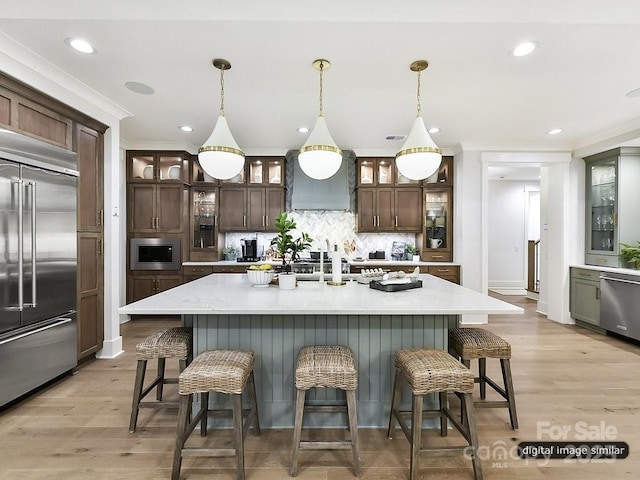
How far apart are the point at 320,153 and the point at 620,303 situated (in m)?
4.34

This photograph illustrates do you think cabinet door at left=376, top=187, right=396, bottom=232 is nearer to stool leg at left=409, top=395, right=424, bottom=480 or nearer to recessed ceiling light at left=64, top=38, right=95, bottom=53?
stool leg at left=409, top=395, right=424, bottom=480

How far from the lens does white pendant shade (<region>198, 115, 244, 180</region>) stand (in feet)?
8.11

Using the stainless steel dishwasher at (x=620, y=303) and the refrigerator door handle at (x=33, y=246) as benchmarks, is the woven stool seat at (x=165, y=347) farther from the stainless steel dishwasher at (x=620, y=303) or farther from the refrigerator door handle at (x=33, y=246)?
the stainless steel dishwasher at (x=620, y=303)

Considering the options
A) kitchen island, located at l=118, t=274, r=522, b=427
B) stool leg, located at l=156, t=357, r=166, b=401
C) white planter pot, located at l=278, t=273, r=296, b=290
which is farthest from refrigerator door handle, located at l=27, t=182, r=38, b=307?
white planter pot, located at l=278, t=273, r=296, b=290

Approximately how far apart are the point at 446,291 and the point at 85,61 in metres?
3.29

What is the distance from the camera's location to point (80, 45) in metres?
2.41

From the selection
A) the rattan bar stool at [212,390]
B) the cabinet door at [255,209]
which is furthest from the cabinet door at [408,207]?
the rattan bar stool at [212,390]

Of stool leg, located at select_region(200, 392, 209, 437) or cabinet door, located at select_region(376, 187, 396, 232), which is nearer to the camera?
stool leg, located at select_region(200, 392, 209, 437)

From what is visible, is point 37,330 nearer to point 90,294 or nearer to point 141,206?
point 90,294

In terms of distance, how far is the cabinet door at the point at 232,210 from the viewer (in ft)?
17.5

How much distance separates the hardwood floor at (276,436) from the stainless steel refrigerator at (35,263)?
0.28 m

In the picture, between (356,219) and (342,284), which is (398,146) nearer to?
(356,219)

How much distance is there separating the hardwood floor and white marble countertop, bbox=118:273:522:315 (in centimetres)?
88

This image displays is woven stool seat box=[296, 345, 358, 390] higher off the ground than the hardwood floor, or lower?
higher
